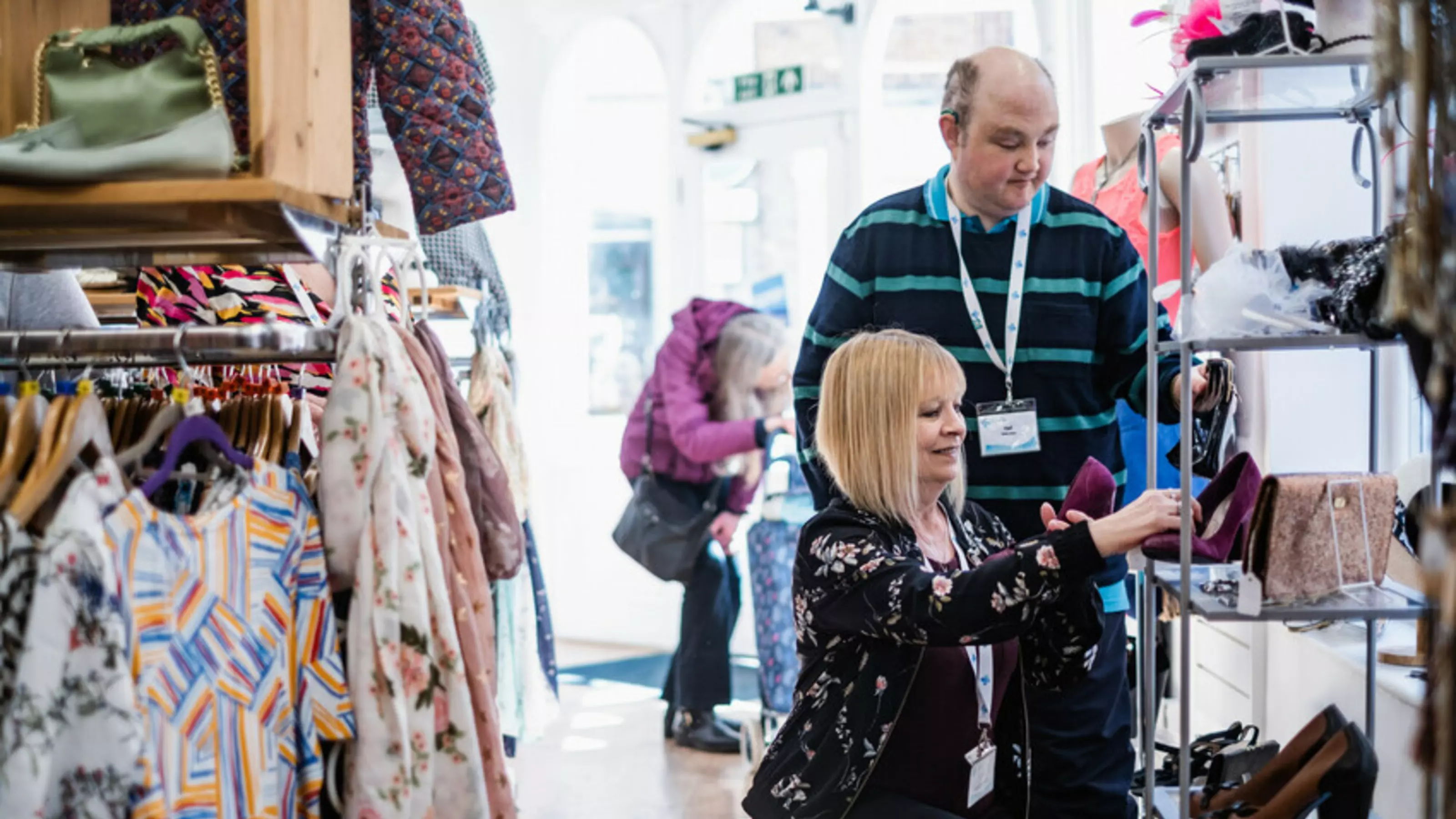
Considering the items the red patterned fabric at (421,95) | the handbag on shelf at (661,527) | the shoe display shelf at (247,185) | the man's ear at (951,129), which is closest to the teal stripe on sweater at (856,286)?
the man's ear at (951,129)

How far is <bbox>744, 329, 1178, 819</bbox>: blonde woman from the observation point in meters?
2.02

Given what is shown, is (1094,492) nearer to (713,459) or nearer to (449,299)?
(449,299)

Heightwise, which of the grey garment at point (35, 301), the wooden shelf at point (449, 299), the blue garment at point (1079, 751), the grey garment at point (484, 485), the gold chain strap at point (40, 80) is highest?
the gold chain strap at point (40, 80)

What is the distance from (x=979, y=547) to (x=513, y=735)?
1897mm

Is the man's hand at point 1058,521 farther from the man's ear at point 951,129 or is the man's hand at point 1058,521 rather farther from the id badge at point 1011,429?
the man's ear at point 951,129

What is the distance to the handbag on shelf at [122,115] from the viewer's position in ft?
4.78

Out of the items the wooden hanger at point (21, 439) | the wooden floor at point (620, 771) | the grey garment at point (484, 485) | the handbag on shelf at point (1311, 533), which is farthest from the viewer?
the wooden floor at point (620, 771)

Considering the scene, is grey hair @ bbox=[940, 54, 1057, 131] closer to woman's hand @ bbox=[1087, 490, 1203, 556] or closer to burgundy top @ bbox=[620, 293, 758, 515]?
woman's hand @ bbox=[1087, 490, 1203, 556]

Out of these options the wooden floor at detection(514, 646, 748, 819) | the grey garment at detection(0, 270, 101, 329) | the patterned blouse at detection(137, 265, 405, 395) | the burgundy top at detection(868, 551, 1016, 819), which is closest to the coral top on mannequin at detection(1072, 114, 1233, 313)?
the burgundy top at detection(868, 551, 1016, 819)

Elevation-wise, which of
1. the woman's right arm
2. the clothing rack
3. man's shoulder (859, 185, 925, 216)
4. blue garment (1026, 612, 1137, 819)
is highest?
man's shoulder (859, 185, 925, 216)

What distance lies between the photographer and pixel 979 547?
2305mm

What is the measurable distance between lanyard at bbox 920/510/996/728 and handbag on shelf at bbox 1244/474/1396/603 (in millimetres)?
456

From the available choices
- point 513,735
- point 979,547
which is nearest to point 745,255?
point 513,735

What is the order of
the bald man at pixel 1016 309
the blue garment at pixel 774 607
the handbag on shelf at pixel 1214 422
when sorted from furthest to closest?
the blue garment at pixel 774 607 → the bald man at pixel 1016 309 → the handbag on shelf at pixel 1214 422
